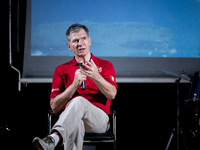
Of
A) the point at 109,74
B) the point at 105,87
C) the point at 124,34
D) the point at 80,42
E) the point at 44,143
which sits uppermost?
the point at 124,34

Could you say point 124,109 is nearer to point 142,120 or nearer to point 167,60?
point 142,120

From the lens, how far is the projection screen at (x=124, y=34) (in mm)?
2639

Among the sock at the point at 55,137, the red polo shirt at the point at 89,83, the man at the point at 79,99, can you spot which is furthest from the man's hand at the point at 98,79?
the sock at the point at 55,137

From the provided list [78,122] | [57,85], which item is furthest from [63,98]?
[78,122]

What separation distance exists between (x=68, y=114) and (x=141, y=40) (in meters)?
1.54

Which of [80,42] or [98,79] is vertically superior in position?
[80,42]

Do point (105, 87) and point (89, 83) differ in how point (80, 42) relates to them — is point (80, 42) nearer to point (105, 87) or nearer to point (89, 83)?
point (89, 83)

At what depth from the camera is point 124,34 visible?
2.72 m

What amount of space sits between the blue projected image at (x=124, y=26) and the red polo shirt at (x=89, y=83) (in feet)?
1.81

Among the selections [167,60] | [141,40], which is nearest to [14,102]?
[141,40]

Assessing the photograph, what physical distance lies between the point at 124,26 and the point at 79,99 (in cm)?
138

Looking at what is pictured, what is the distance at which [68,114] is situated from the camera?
1.56 meters

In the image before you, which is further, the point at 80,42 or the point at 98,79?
the point at 80,42

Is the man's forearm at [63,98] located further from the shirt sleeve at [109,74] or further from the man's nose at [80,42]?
the man's nose at [80,42]
